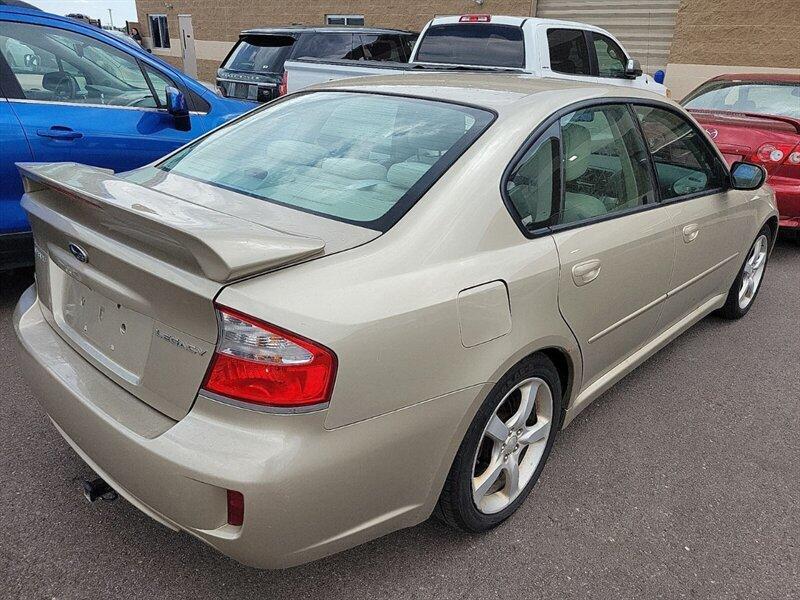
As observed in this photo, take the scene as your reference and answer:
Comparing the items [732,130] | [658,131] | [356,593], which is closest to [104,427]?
[356,593]

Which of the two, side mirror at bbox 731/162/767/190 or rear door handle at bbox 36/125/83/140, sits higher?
rear door handle at bbox 36/125/83/140

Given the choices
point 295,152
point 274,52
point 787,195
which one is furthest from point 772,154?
point 274,52

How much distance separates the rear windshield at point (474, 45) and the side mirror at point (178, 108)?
418 centimetres

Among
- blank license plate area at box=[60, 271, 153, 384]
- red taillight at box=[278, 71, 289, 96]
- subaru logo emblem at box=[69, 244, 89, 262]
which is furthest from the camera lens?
red taillight at box=[278, 71, 289, 96]

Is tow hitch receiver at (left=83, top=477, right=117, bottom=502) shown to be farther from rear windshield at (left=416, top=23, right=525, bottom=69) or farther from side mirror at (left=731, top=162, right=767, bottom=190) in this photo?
rear windshield at (left=416, top=23, right=525, bottom=69)

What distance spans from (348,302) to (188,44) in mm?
23062

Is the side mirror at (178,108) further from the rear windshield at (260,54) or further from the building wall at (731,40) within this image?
the building wall at (731,40)

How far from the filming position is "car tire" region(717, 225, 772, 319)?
408 cm

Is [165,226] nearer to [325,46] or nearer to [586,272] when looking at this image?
[586,272]

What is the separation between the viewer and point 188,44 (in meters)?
21.7

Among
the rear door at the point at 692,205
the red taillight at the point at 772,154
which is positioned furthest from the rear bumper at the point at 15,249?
the red taillight at the point at 772,154

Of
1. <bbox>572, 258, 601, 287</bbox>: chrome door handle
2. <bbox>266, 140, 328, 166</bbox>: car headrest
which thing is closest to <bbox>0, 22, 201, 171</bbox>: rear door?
<bbox>266, 140, 328, 166</bbox>: car headrest

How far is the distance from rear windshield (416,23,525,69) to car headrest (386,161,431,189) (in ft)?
18.2

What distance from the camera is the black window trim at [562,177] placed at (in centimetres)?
209
